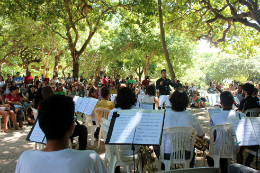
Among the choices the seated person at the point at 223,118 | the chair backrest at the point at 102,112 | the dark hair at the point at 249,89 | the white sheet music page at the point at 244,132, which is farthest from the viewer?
the chair backrest at the point at 102,112

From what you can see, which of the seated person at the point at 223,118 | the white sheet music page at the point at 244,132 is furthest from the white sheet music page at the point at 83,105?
the white sheet music page at the point at 244,132

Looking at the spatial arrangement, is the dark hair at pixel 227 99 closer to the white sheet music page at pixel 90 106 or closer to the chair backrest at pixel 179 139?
the chair backrest at pixel 179 139

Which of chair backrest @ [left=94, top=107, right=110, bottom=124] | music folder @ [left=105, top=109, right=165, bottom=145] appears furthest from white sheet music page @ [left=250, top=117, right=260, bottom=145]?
chair backrest @ [left=94, top=107, right=110, bottom=124]

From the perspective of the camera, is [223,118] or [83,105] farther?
[83,105]

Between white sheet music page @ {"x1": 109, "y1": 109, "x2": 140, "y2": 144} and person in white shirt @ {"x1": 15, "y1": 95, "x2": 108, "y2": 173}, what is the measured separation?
41.0 inches

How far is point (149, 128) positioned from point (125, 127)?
310 millimetres

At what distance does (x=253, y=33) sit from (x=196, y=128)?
1218cm

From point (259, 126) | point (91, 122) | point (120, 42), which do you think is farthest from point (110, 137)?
point (120, 42)

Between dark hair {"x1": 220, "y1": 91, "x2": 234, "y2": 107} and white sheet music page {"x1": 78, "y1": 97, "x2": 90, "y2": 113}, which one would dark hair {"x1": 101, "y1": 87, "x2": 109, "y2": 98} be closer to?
white sheet music page {"x1": 78, "y1": 97, "x2": 90, "y2": 113}

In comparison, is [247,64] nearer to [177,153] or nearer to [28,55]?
[28,55]

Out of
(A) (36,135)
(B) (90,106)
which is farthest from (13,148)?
(A) (36,135)

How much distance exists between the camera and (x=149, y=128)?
2.63 meters

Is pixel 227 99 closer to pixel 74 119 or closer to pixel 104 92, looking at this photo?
pixel 74 119

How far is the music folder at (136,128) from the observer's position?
2551 mm
